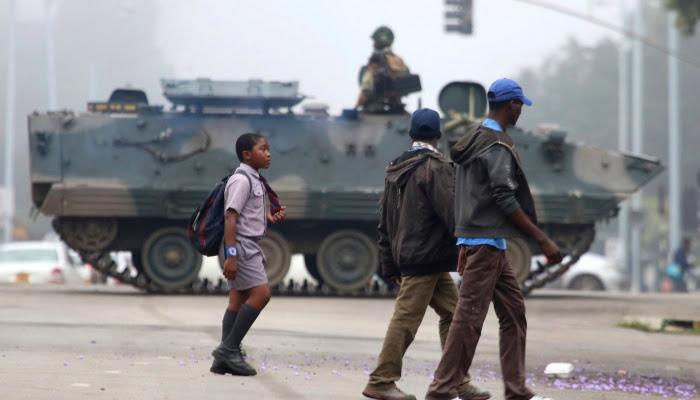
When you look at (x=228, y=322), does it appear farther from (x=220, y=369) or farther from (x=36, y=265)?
(x=36, y=265)

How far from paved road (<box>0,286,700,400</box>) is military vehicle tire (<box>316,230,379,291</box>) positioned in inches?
59.2

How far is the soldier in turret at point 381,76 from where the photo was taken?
65.2 ft

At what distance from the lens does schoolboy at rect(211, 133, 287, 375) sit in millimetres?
8492

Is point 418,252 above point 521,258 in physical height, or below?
above

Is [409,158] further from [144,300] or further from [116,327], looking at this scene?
[144,300]

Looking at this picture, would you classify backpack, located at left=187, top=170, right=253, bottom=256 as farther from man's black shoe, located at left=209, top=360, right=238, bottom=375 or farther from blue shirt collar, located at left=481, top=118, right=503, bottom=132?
blue shirt collar, located at left=481, top=118, right=503, bottom=132

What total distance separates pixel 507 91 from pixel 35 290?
13718 mm

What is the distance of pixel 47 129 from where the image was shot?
1953 cm

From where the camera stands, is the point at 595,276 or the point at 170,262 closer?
the point at 170,262

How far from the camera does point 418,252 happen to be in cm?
770

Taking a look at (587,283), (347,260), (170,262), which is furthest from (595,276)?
(170,262)

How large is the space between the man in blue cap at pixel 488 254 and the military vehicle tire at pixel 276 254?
1213 cm

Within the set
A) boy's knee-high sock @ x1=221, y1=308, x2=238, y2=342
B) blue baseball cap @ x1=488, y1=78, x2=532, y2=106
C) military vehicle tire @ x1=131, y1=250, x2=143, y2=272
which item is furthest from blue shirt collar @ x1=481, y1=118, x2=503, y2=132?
military vehicle tire @ x1=131, y1=250, x2=143, y2=272

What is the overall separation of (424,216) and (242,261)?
1.44 metres
